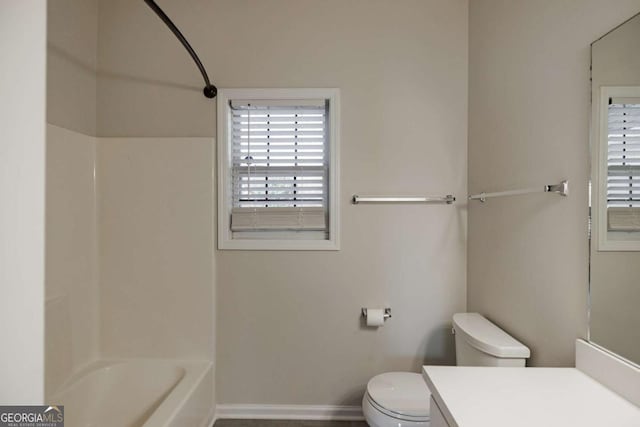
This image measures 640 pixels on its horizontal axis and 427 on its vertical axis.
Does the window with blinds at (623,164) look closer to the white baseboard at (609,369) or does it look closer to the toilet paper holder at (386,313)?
the white baseboard at (609,369)

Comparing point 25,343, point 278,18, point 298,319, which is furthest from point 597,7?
point 298,319

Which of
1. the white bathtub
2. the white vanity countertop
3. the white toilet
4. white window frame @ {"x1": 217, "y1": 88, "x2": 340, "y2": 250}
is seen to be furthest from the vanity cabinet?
the white bathtub

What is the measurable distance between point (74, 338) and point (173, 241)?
0.75m

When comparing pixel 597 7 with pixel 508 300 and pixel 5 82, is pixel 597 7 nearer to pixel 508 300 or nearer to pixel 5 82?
pixel 508 300

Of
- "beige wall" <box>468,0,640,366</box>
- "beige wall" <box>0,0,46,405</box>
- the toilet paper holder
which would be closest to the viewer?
"beige wall" <box>0,0,46,405</box>

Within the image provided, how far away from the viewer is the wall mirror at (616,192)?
84cm

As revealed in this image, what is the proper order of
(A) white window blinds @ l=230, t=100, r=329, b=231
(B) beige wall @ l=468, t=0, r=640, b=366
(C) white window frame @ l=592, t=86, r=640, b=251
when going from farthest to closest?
1. (A) white window blinds @ l=230, t=100, r=329, b=231
2. (B) beige wall @ l=468, t=0, r=640, b=366
3. (C) white window frame @ l=592, t=86, r=640, b=251

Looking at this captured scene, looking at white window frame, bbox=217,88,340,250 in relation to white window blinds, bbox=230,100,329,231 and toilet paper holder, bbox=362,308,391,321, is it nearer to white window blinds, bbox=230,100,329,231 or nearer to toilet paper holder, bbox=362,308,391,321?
white window blinds, bbox=230,100,329,231

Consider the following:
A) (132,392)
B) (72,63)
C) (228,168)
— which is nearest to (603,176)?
(228,168)

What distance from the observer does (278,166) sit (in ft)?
6.35

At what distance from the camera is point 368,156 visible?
1876mm

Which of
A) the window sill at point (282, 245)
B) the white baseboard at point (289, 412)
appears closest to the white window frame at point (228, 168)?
the window sill at point (282, 245)

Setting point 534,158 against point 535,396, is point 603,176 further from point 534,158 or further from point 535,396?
point 535,396

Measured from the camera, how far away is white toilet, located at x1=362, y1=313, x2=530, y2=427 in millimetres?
1236
